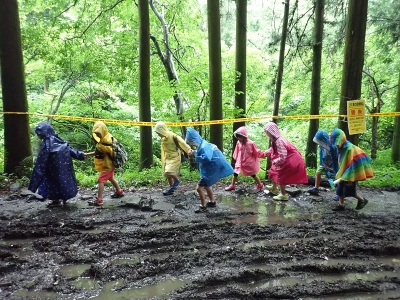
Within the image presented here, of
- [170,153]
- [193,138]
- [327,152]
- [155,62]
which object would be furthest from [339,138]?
[155,62]

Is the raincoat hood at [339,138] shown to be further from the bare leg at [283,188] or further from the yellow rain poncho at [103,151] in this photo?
the yellow rain poncho at [103,151]

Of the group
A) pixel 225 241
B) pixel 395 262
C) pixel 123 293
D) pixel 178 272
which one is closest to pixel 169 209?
pixel 225 241

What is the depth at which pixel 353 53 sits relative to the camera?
7.02 m

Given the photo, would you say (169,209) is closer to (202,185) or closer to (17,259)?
(202,185)

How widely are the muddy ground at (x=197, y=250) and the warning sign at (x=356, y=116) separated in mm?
1591

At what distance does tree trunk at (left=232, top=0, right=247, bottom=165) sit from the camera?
9.95 meters

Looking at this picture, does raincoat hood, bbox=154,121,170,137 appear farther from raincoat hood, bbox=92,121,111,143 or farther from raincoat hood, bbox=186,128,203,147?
raincoat hood, bbox=92,121,111,143

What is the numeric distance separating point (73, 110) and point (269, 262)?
11194mm

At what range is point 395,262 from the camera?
4.15 m

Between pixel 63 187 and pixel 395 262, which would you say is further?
pixel 63 187

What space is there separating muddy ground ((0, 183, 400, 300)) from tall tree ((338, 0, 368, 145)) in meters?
2.38

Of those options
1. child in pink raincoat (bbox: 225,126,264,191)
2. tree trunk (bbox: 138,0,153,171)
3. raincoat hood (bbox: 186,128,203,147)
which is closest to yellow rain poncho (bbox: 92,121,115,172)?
raincoat hood (bbox: 186,128,203,147)

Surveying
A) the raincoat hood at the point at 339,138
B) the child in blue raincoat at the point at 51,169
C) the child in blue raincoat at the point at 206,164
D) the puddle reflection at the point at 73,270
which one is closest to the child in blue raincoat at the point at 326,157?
the raincoat hood at the point at 339,138

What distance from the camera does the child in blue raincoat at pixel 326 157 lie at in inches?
258
